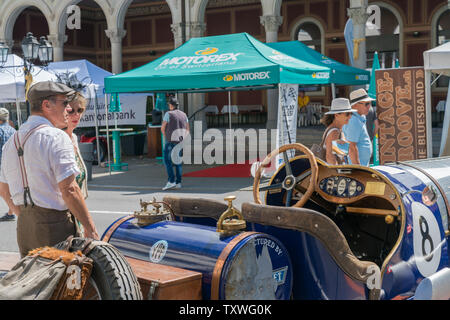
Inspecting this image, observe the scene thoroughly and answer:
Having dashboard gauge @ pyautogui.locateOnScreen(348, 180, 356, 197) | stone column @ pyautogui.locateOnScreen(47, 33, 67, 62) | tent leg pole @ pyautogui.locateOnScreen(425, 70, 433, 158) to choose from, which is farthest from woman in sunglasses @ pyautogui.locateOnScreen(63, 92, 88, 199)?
stone column @ pyautogui.locateOnScreen(47, 33, 67, 62)

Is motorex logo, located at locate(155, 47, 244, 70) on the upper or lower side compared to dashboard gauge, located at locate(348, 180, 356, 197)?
upper

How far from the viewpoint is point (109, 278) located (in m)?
2.76

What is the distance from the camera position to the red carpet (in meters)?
14.8

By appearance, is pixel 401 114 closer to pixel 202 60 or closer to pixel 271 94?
pixel 202 60

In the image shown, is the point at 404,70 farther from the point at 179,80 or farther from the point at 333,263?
the point at 333,263

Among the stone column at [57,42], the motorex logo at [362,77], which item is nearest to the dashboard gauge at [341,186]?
the motorex logo at [362,77]

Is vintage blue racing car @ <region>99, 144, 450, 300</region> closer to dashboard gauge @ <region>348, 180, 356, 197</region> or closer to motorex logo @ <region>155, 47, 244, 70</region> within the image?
dashboard gauge @ <region>348, 180, 356, 197</region>

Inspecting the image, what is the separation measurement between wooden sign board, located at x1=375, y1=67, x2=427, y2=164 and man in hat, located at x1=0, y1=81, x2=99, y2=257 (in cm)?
975

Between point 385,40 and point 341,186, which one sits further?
point 385,40

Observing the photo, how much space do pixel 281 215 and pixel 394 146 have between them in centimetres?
934

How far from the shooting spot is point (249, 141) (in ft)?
63.0

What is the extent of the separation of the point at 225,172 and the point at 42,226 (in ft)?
39.8

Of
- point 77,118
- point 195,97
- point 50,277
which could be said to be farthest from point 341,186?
point 195,97
